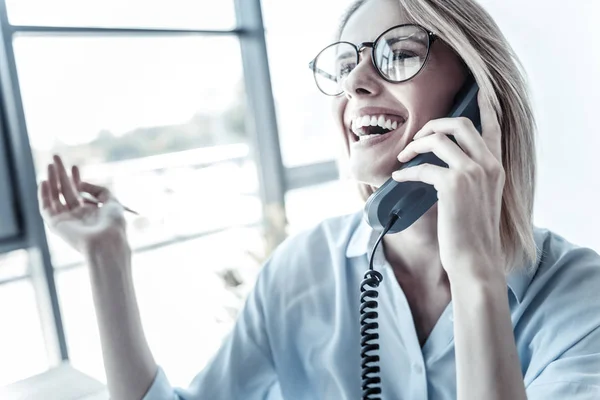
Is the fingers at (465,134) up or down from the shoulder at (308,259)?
up

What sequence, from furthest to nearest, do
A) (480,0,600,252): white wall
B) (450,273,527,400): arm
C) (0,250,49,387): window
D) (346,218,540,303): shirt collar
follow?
(0,250,49,387): window → (480,0,600,252): white wall → (346,218,540,303): shirt collar → (450,273,527,400): arm

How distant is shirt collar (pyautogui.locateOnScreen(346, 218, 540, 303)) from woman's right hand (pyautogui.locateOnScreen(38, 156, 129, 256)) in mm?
484

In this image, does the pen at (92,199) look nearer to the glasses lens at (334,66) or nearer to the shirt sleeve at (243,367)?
the shirt sleeve at (243,367)

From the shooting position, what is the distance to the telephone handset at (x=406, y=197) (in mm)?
948

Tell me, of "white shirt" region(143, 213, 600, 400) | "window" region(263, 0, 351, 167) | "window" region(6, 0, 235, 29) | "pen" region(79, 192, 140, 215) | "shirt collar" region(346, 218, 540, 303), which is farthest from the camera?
"window" region(263, 0, 351, 167)

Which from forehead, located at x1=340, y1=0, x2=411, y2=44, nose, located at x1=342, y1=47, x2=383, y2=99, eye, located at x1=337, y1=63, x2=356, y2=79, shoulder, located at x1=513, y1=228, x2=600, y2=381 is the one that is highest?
forehead, located at x1=340, y1=0, x2=411, y2=44

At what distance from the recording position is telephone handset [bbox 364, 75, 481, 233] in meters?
0.95

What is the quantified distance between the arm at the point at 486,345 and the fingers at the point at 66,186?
0.85m

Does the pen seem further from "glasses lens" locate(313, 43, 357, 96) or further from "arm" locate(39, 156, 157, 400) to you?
"glasses lens" locate(313, 43, 357, 96)

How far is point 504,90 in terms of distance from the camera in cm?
102

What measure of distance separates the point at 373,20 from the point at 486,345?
2.11ft

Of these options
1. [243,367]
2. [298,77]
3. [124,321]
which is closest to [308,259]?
[243,367]

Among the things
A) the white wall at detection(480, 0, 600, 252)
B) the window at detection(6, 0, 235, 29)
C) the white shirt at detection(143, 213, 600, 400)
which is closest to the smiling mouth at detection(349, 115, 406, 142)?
the white shirt at detection(143, 213, 600, 400)

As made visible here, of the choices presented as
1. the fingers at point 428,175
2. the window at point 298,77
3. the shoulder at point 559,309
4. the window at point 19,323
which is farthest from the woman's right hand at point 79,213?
the window at point 298,77
